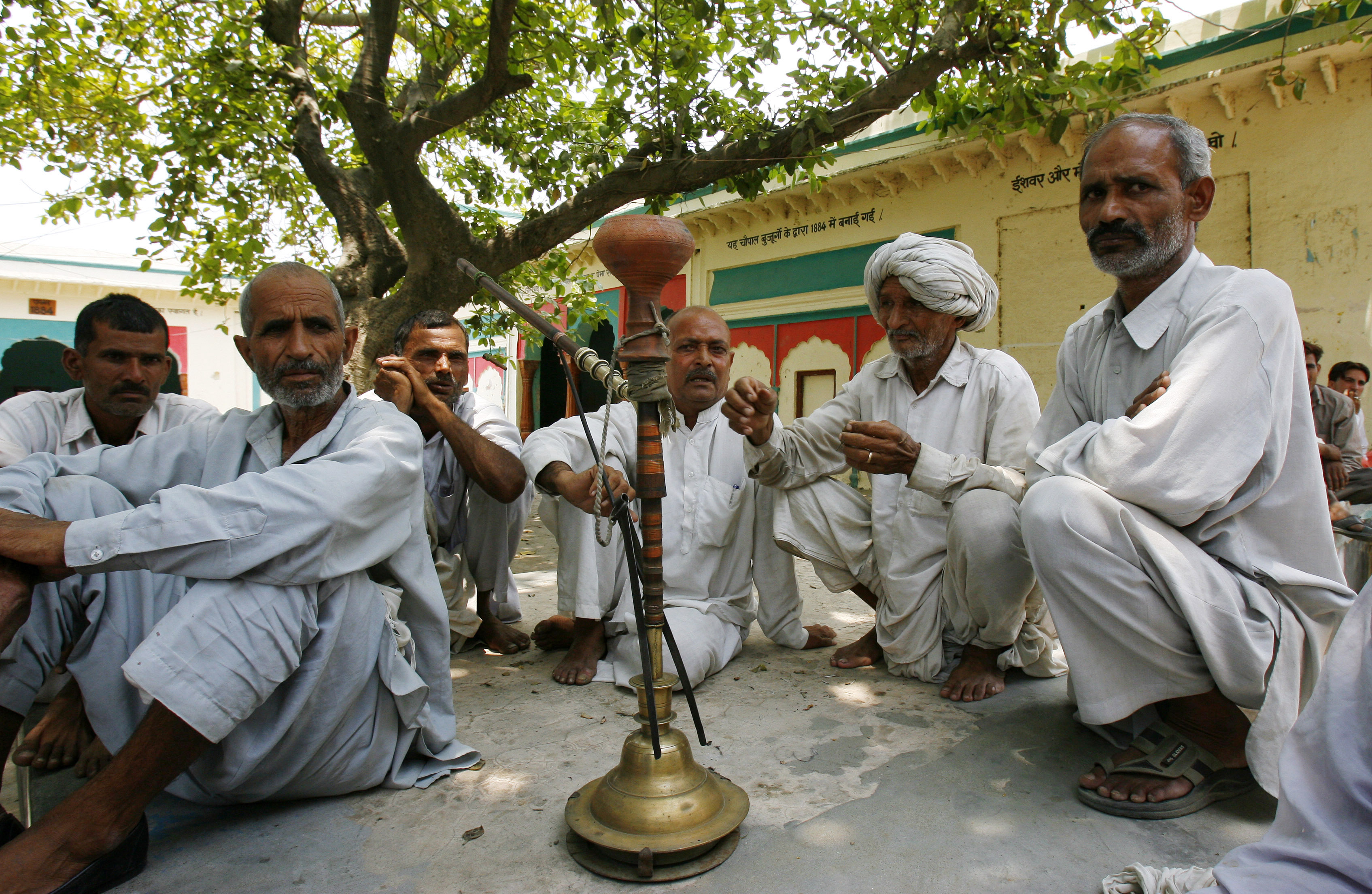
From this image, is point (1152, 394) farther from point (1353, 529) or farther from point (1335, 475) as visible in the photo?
point (1335, 475)

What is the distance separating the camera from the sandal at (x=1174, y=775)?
1895 mm

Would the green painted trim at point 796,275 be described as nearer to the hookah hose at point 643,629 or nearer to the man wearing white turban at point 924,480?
the man wearing white turban at point 924,480

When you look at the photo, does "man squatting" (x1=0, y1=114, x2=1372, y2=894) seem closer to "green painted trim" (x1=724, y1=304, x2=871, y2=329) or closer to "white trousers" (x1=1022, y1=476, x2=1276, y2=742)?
"white trousers" (x1=1022, y1=476, x2=1276, y2=742)

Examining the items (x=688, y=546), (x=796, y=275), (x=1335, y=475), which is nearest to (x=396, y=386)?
(x=688, y=546)

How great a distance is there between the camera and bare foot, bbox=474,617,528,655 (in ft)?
11.1

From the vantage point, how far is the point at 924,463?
9.05 feet

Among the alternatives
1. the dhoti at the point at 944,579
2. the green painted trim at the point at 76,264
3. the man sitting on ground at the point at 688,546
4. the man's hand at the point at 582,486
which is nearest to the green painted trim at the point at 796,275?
the man sitting on ground at the point at 688,546

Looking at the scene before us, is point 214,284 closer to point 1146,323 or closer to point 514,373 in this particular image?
point 1146,323

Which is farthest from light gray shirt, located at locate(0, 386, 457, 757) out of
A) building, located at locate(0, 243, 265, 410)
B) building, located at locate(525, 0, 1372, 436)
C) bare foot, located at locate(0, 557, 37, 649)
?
building, located at locate(0, 243, 265, 410)

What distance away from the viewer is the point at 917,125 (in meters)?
9.77

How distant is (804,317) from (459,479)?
8.53 m

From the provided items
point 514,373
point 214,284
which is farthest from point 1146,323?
point 514,373

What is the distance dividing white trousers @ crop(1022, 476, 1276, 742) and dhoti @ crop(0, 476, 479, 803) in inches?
66.1

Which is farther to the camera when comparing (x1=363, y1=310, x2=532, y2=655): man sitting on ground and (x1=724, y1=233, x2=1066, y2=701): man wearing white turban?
(x1=363, y1=310, x2=532, y2=655): man sitting on ground
